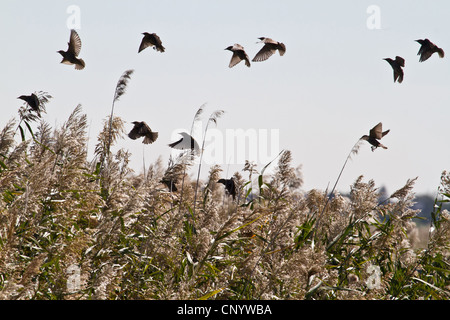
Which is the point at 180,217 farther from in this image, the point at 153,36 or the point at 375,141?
the point at 153,36

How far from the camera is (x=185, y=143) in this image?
554 centimetres

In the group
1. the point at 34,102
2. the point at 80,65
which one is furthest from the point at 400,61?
the point at 34,102

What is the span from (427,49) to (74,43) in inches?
162

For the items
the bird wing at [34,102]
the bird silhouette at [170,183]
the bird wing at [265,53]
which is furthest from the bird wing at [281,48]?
the bird wing at [34,102]

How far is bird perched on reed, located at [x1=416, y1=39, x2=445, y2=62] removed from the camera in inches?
281

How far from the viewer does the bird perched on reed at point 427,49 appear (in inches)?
281

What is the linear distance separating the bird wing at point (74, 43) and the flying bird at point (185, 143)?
61.9 inches

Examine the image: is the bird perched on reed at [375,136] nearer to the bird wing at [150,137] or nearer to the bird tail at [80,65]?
the bird wing at [150,137]

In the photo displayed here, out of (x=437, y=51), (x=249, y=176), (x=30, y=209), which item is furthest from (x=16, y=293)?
(x=437, y=51)

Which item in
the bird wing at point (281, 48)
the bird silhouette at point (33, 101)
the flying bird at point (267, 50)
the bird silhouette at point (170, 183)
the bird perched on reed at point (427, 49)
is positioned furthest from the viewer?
the bird perched on reed at point (427, 49)

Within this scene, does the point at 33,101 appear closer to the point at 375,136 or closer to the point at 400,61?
the point at 375,136

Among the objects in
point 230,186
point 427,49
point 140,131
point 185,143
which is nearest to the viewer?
point 185,143

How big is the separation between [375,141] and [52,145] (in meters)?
3.00

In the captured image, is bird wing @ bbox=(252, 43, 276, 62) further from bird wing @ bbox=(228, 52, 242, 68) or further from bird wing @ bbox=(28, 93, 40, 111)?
bird wing @ bbox=(28, 93, 40, 111)
